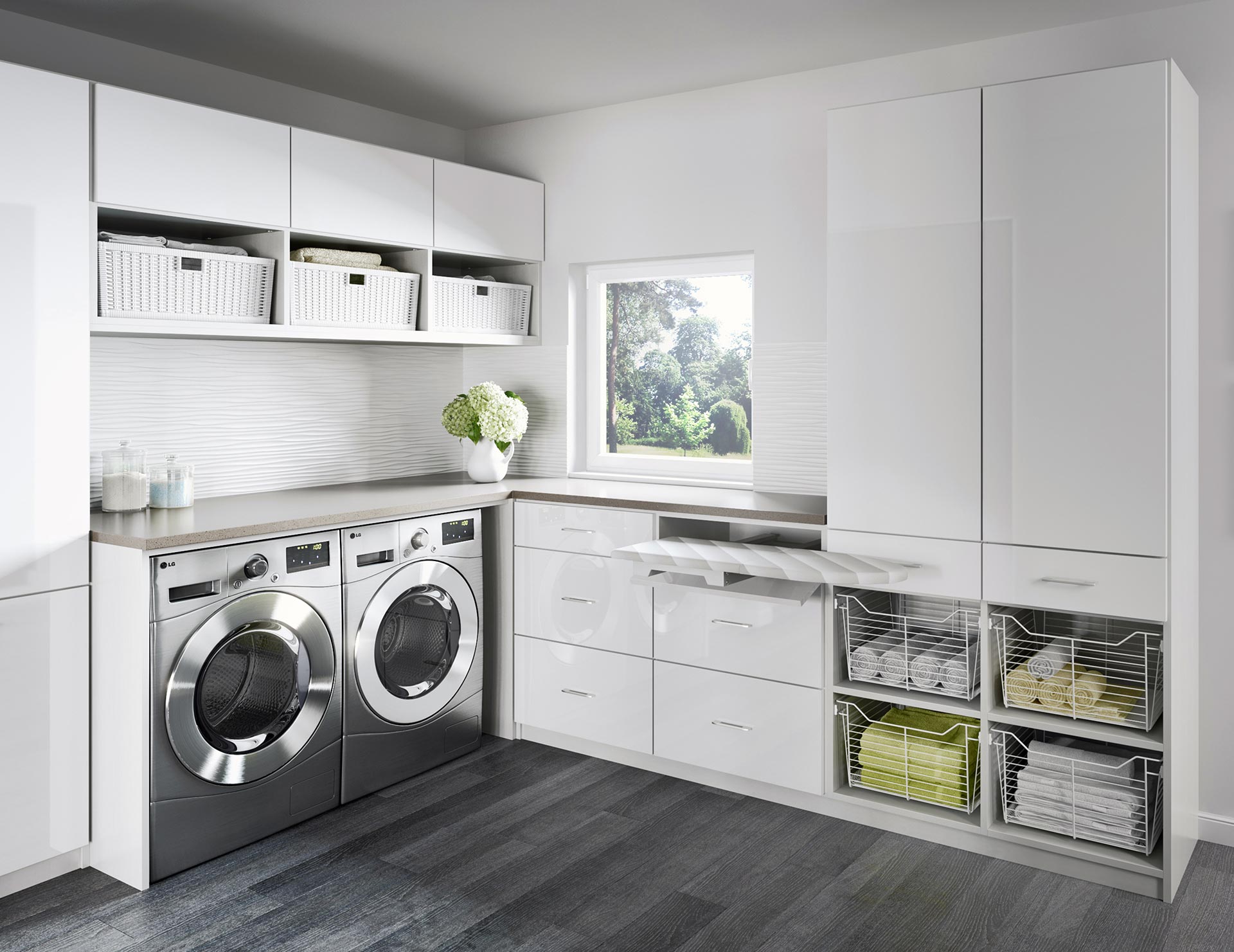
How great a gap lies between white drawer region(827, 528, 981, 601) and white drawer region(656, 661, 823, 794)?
18.7 inches

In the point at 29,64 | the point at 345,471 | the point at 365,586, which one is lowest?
the point at 365,586

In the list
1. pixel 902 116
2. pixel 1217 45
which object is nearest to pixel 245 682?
pixel 902 116

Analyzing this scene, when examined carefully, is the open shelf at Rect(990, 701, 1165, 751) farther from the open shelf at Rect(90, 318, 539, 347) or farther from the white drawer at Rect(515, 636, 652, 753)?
the open shelf at Rect(90, 318, 539, 347)

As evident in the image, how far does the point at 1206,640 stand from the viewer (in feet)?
9.25

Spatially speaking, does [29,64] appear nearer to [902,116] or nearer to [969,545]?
[902,116]

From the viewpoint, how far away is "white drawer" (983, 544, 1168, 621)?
2.45m

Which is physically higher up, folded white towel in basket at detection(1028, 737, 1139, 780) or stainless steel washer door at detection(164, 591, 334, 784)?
stainless steel washer door at detection(164, 591, 334, 784)

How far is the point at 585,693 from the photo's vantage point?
3.44 metres

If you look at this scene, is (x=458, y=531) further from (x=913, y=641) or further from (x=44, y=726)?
(x=913, y=641)

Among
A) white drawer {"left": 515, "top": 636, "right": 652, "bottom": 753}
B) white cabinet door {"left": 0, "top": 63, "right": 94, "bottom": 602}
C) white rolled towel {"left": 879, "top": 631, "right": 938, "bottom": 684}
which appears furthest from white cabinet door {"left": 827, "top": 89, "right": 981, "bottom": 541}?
white cabinet door {"left": 0, "top": 63, "right": 94, "bottom": 602}

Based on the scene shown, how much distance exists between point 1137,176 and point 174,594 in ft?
8.59

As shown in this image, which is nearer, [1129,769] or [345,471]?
[1129,769]

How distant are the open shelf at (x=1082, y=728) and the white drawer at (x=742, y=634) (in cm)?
53

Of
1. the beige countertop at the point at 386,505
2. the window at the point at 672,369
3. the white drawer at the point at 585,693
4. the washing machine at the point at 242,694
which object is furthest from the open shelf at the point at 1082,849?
the washing machine at the point at 242,694
